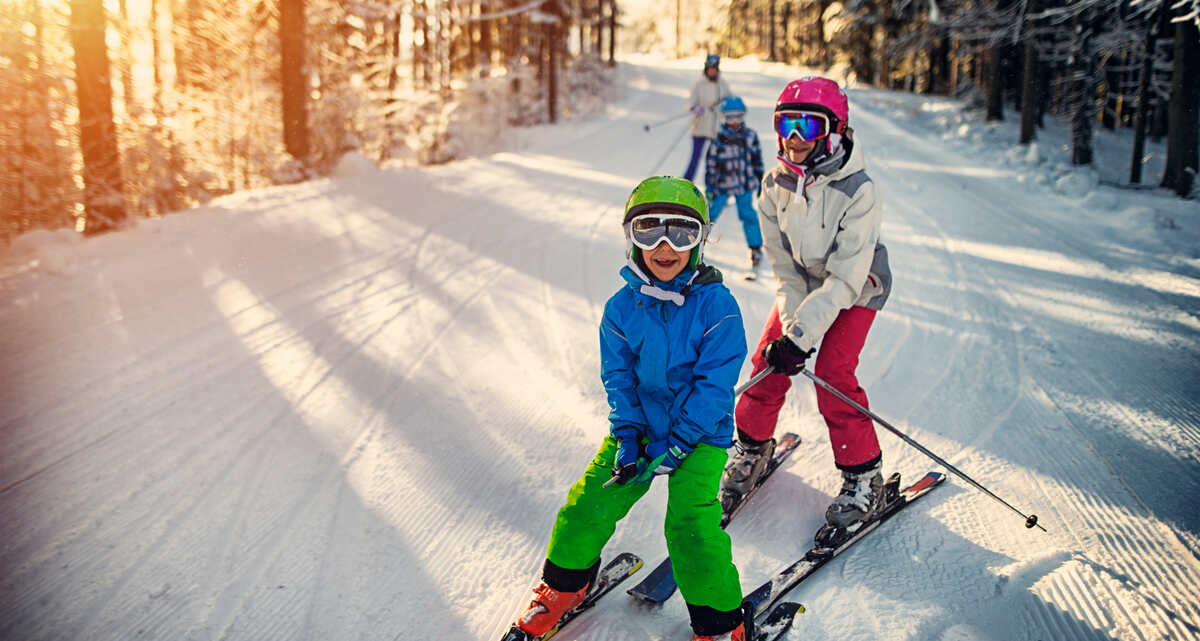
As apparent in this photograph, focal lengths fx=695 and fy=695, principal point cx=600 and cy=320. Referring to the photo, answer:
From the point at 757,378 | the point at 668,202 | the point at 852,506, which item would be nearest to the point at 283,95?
the point at 757,378

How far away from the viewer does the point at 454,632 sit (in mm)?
2826

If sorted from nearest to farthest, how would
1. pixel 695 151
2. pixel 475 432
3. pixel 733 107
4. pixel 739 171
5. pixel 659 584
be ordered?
pixel 659 584 < pixel 475 432 < pixel 733 107 < pixel 739 171 < pixel 695 151

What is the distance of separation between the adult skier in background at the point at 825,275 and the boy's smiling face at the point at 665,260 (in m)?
0.88

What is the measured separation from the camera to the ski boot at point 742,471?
366 cm

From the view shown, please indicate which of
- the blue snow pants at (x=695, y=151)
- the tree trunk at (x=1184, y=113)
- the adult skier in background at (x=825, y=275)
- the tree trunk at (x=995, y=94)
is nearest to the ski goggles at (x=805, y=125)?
the adult skier in background at (x=825, y=275)

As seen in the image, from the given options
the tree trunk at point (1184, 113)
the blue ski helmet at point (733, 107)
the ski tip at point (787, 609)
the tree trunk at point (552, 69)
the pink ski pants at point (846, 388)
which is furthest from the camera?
the tree trunk at point (552, 69)

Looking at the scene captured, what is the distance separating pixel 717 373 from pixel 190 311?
5254mm

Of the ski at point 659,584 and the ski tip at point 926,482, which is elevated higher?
the ski tip at point 926,482

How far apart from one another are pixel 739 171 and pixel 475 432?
462cm

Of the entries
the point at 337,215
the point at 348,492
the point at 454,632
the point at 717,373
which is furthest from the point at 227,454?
the point at 337,215

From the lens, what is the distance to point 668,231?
106 inches

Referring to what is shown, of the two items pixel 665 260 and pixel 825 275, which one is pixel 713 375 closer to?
pixel 665 260

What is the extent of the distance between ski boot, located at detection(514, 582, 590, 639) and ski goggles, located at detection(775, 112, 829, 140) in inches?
89.6

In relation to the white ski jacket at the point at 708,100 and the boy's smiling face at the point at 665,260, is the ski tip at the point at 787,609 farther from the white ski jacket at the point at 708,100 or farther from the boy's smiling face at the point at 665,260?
the white ski jacket at the point at 708,100
